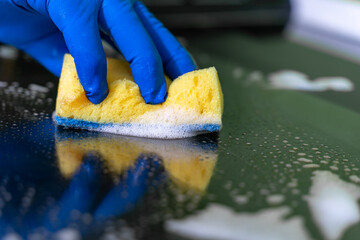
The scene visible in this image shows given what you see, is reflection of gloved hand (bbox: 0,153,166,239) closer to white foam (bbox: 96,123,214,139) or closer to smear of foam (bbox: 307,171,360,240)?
white foam (bbox: 96,123,214,139)

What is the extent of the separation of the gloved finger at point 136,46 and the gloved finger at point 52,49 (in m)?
0.23

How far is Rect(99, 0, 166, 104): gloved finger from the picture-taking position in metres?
0.91

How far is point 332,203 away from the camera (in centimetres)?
73

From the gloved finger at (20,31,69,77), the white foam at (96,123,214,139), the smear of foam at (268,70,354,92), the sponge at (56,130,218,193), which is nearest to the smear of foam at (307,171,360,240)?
the sponge at (56,130,218,193)

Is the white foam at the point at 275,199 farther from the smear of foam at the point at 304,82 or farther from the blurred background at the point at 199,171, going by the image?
the smear of foam at the point at 304,82

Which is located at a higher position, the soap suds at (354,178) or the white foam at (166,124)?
the white foam at (166,124)

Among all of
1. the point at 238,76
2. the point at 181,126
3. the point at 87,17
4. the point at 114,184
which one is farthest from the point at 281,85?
the point at 114,184

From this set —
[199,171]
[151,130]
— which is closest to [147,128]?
[151,130]

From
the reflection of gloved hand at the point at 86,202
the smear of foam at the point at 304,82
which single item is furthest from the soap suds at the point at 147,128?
the smear of foam at the point at 304,82

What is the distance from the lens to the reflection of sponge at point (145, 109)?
2.91 feet

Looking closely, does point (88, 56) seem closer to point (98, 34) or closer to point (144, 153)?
point (98, 34)

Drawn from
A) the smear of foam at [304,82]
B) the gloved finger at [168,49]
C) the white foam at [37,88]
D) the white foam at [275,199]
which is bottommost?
the smear of foam at [304,82]

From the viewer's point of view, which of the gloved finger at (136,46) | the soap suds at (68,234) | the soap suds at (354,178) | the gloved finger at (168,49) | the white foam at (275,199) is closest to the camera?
the soap suds at (68,234)

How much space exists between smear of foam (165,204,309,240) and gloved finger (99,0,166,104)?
0.34 metres
